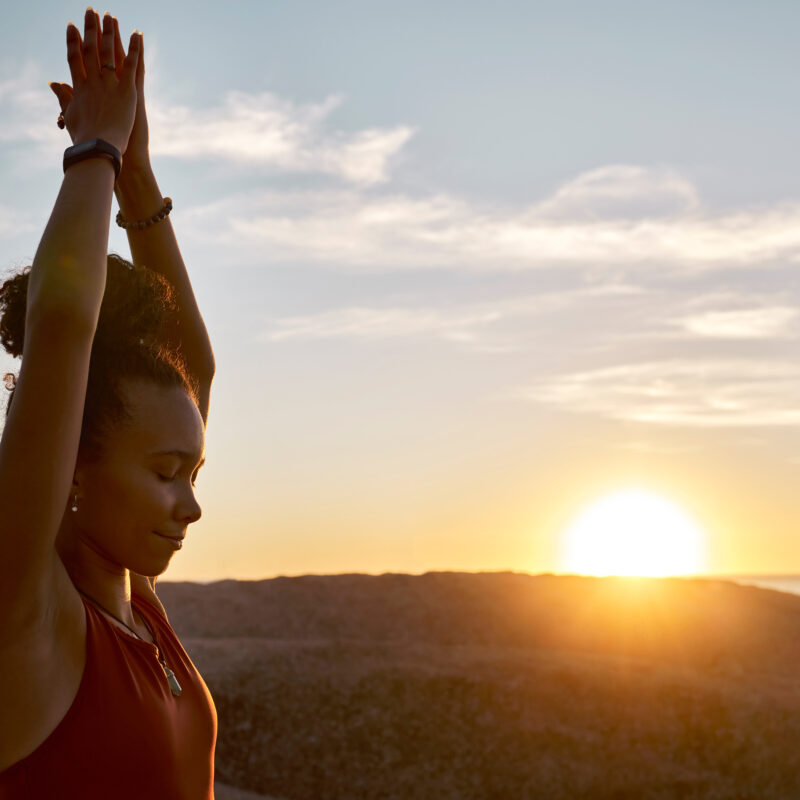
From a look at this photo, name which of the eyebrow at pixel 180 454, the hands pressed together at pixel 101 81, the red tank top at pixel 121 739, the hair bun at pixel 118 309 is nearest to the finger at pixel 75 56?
the hands pressed together at pixel 101 81

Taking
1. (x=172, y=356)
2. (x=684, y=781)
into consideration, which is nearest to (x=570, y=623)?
(x=684, y=781)

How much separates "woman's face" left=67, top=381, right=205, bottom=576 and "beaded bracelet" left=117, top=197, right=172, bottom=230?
2.59 feet

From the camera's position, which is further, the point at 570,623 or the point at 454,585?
the point at 454,585

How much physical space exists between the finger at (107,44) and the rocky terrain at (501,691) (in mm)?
11257

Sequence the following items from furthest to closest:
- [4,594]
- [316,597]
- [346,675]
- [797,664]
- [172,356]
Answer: [316,597] < [797,664] < [346,675] < [172,356] < [4,594]

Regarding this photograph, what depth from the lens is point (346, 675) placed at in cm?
1423

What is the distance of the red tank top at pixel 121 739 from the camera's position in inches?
75.5

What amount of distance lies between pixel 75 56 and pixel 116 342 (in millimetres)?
612

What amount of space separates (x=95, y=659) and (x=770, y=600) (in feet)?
59.5

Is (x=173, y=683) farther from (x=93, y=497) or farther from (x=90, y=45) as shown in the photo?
(x=90, y=45)

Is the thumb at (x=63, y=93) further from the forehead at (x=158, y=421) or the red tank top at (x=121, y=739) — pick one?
the red tank top at (x=121, y=739)

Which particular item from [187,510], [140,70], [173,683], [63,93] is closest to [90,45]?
[140,70]

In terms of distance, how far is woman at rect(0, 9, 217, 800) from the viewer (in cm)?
176

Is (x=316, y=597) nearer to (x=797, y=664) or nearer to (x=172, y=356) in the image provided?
(x=797, y=664)
